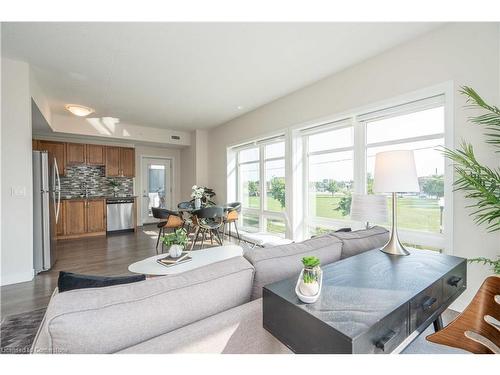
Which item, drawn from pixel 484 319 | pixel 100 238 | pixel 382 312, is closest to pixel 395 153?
pixel 484 319

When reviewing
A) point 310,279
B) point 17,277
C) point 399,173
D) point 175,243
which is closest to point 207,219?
point 175,243

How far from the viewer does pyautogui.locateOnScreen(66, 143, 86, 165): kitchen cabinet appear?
5.47 meters

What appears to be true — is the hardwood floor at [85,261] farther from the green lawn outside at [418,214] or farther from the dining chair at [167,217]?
the green lawn outside at [418,214]

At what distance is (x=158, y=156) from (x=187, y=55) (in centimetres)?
487

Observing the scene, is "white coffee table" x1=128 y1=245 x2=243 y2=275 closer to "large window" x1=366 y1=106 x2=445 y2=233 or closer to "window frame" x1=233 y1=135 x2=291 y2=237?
"window frame" x1=233 y1=135 x2=291 y2=237

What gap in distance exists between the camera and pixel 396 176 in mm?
1619

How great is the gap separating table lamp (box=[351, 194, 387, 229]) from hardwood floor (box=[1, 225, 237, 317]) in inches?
116

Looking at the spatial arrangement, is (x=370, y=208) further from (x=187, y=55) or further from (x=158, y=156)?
(x=158, y=156)

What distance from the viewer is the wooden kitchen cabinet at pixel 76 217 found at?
5.24 m

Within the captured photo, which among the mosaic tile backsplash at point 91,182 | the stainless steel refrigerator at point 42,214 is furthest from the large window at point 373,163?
the mosaic tile backsplash at point 91,182

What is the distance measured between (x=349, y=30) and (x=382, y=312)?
254 centimetres

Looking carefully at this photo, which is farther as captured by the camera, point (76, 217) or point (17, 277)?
point (76, 217)

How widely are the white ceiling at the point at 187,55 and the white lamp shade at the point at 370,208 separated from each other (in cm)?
168

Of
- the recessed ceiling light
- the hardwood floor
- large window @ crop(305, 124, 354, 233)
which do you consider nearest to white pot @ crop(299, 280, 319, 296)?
large window @ crop(305, 124, 354, 233)
